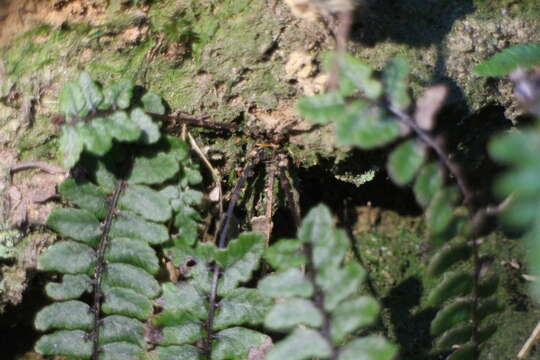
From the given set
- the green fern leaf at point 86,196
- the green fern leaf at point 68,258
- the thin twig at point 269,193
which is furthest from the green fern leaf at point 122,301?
the thin twig at point 269,193

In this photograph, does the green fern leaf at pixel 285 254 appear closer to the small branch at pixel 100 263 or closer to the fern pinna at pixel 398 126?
A: the fern pinna at pixel 398 126

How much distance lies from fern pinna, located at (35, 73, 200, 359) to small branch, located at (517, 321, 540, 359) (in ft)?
5.10

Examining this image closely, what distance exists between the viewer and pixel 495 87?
2.00 m

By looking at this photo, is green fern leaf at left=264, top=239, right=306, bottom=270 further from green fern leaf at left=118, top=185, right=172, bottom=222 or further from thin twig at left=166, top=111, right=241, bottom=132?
thin twig at left=166, top=111, right=241, bottom=132

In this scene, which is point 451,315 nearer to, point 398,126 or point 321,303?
point 321,303

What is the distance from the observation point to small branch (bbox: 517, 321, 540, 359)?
2.18 m

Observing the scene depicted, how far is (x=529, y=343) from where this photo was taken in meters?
2.20

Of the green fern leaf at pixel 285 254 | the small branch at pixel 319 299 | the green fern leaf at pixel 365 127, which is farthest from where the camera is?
the green fern leaf at pixel 285 254

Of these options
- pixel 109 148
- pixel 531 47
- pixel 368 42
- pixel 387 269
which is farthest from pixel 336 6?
pixel 387 269

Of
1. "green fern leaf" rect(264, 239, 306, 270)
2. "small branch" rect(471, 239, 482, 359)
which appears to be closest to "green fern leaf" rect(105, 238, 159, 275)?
"green fern leaf" rect(264, 239, 306, 270)

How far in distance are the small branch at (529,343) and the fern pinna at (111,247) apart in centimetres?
156

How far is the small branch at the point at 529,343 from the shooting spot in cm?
218

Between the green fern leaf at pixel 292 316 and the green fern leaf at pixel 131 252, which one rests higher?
the green fern leaf at pixel 131 252

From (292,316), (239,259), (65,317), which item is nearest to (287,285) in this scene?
(292,316)
